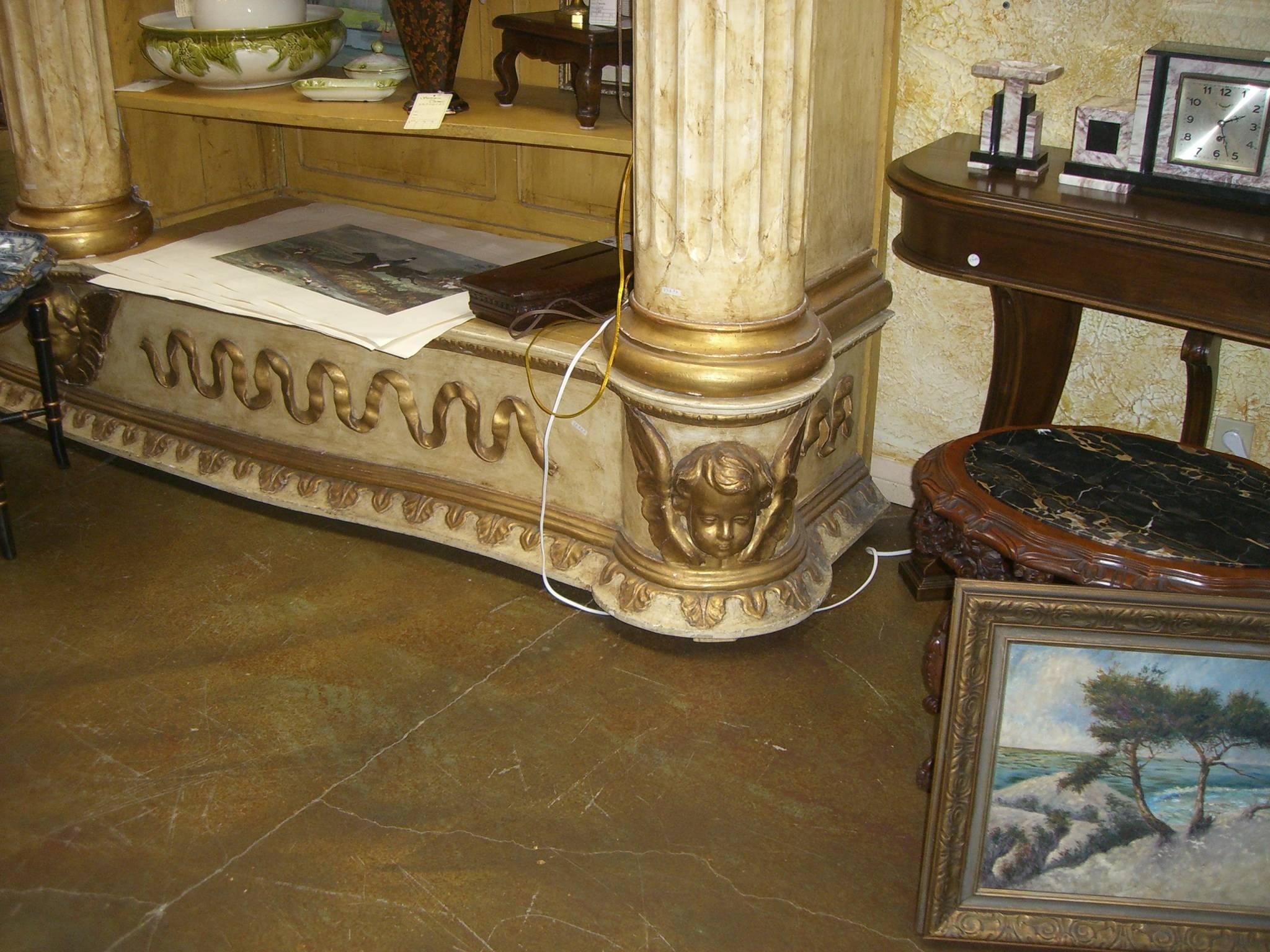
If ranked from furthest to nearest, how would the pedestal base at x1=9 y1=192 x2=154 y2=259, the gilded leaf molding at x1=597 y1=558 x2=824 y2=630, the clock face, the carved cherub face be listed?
the pedestal base at x1=9 y1=192 x2=154 y2=259 < the gilded leaf molding at x1=597 y1=558 x2=824 y2=630 < the carved cherub face < the clock face

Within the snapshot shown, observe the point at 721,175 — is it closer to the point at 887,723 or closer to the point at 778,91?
the point at 778,91

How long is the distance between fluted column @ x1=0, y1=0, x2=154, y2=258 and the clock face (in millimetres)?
2266

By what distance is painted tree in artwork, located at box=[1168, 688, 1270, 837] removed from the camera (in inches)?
63.7

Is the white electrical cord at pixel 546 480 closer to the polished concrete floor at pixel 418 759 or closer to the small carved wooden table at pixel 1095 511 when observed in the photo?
the polished concrete floor at pixel 418 759

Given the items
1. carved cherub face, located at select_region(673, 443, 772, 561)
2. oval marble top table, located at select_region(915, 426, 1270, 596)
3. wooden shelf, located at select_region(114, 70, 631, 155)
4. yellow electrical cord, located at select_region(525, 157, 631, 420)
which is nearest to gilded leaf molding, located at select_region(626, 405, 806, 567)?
carved cherub face, located at select_region(673, 443, 772, 561)

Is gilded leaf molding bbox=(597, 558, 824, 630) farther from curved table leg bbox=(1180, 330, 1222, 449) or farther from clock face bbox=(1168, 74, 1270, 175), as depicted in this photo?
clock face bbox=(1168, 74, 1270, 175)

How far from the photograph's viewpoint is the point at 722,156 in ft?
6.61

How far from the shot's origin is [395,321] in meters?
2.51

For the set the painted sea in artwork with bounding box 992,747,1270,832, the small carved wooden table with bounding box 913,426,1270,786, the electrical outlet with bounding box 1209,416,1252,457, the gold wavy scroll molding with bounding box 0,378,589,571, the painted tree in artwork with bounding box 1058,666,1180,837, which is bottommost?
the gold wavy scroll molding with bounding box 0,378,589,571

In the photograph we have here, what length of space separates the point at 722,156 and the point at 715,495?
1.89 feet

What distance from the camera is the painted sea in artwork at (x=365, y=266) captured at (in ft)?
8.71

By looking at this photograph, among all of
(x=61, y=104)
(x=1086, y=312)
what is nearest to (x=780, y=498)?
(x=1086, y=312)

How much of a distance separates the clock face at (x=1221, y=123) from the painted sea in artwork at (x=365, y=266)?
141cm

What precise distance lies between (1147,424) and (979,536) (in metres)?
0.90
